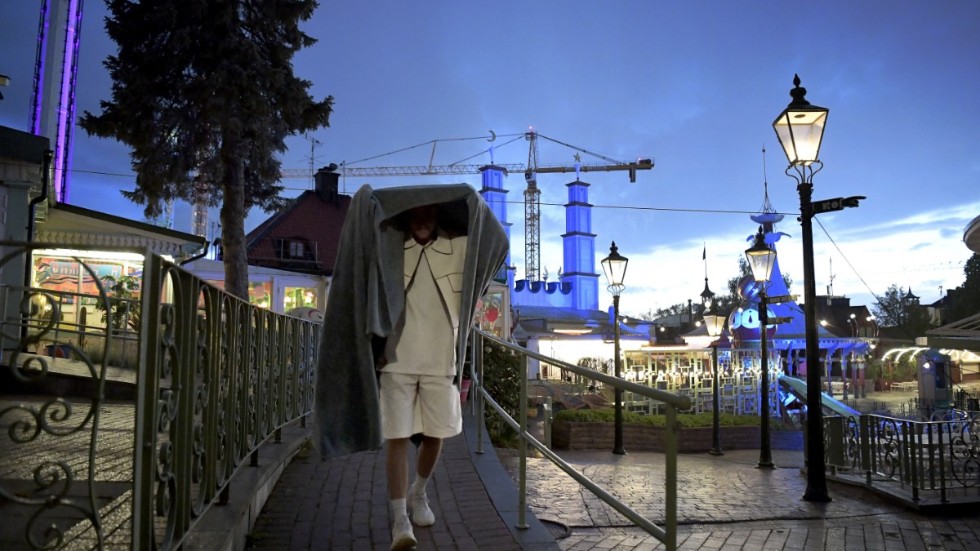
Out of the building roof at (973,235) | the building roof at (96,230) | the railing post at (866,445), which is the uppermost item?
the building roof at (96,230)

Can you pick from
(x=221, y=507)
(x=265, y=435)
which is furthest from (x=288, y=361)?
(x=221, y=507)

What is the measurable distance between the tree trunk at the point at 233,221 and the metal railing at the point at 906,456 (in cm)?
1149

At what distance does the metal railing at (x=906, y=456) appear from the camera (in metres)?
8.37

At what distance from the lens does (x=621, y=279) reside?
1516cm

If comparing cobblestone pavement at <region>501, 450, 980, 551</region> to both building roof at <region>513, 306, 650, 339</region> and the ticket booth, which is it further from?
building roof at <region>513, 306, 650, 339</region>

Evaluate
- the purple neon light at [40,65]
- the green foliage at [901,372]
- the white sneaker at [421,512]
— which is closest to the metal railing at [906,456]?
the white sneaker at [421,512]

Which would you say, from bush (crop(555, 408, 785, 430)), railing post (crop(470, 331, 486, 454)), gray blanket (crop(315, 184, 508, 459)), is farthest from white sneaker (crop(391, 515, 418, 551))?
bush (crop(555, 408, 785, 430))

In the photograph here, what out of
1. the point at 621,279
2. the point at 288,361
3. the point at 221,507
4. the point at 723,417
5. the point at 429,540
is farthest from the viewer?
the point at 723,417

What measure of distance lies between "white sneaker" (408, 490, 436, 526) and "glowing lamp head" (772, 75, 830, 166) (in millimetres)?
6723

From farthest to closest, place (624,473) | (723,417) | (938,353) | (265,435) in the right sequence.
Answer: (938,353), (723,417), (624,473), (265,435)

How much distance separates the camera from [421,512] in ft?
12.4

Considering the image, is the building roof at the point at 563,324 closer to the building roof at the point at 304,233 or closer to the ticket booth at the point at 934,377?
the building roof at the point at 304,233

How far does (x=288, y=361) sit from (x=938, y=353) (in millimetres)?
23842

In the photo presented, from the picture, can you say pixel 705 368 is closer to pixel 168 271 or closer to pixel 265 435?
pixel 265 435
